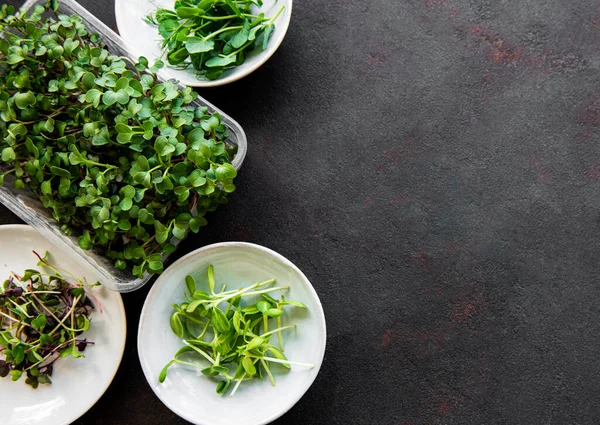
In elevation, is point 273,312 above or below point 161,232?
below

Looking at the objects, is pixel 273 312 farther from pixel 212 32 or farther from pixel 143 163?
pixel 212 32

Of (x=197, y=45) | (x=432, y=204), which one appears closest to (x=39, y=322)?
(x=197, y=45)

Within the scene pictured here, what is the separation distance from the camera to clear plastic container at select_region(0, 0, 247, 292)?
3.84 feet

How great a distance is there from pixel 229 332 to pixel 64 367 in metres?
0.43

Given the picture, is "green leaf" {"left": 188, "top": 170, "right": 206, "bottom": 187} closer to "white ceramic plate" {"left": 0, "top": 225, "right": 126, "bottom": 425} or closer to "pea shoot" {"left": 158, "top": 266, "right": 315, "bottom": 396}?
"pea shoot" {"left": 158, "top": 266, "right": 315, "bottom": 396}

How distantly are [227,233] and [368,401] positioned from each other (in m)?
0.53

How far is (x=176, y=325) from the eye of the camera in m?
1.21

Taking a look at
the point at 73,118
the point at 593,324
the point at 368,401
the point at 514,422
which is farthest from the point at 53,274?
the point at 593,324

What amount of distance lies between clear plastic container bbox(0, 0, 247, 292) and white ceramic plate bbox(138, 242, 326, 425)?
0.07 metres

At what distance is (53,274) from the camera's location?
129cm

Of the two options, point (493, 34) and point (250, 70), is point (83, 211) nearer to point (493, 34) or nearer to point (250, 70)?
point (250, 70)

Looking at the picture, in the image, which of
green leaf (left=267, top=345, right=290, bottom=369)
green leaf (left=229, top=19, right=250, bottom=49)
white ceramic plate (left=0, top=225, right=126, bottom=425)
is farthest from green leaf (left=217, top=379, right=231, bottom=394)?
green leaf (left=229, top=19, right=250, bottom=49)

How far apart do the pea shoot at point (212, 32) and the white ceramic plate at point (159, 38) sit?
0.01 meters

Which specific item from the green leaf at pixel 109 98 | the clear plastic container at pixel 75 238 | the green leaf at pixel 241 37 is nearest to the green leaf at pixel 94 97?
the green leaf at pixel 109 98
